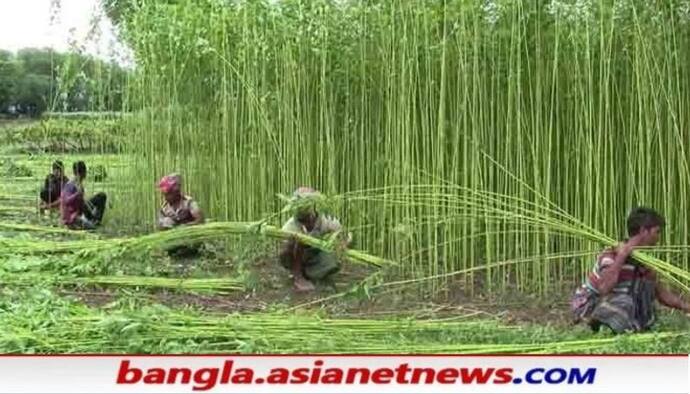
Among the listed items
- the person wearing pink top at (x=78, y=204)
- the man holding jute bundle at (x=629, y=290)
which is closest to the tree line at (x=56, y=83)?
the person wearing pink top at (x=78, y=204)

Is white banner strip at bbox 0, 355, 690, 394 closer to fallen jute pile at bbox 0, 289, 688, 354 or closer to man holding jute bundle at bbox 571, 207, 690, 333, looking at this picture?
fallen jute pile at bbox 0, 289, 688, 354

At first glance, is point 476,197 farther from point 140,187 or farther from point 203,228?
point 140,187

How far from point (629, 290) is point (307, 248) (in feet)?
3.80

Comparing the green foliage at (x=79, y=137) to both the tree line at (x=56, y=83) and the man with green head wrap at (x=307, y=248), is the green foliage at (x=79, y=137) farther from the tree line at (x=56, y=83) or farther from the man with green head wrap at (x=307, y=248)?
the man with green head wrap at (x=307, y=248)

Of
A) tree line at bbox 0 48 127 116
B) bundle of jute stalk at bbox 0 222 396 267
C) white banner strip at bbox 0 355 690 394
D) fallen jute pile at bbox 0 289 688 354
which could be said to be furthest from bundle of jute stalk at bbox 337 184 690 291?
tree line at bbox 0 48 127 116

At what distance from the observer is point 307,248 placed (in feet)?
11.9

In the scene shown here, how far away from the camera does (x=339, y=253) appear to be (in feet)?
11.9

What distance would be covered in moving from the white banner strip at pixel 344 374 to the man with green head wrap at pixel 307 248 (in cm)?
59

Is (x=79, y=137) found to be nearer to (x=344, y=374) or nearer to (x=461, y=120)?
(x=461, y=120)

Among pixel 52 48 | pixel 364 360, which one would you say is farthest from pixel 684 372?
pixel 52 48

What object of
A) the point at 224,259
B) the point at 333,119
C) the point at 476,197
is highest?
the point at 333,119

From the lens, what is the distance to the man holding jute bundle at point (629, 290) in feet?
10.7

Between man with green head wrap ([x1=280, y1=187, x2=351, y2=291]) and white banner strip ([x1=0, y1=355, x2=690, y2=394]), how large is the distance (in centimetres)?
59

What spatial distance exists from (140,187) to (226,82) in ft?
2.18
